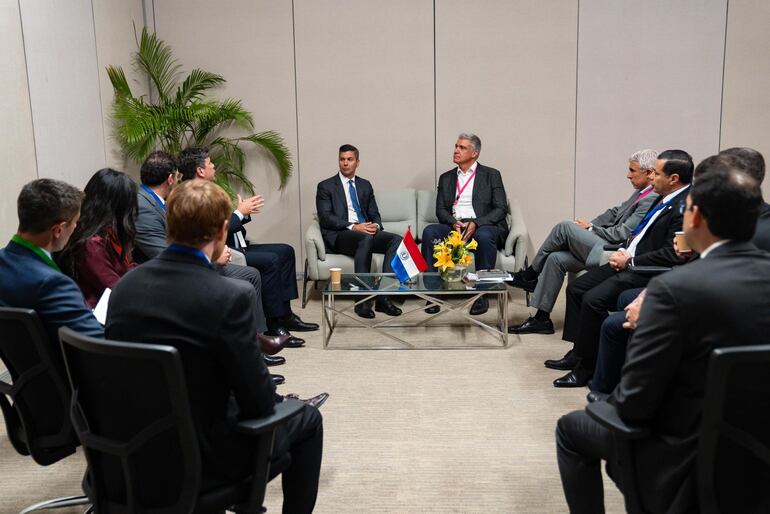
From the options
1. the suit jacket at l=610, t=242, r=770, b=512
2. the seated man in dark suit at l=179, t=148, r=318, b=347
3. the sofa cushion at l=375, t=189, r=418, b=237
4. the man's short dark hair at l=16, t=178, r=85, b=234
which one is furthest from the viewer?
the sofa cushion at l=375, t=189, r=418, b=237

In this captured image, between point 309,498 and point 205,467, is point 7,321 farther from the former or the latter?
point 309,498

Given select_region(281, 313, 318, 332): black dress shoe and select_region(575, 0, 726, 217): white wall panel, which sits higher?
select_region(575, 0, 726, 217): white wall panel

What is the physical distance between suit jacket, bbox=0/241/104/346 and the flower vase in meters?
3.08

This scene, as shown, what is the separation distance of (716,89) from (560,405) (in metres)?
4.65

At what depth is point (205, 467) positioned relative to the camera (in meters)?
2.04

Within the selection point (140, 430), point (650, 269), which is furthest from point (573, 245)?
point (140, 430)

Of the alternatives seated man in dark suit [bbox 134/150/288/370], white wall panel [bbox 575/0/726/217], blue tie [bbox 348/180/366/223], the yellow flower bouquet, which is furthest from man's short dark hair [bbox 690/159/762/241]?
white wall panel [bbox 575/0/726/217]

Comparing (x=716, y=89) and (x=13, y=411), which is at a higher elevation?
(x=716, y=89)

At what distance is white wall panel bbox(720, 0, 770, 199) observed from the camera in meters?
7.05

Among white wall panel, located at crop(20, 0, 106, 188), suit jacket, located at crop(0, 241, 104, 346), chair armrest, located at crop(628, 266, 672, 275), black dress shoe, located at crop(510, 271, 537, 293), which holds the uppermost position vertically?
white wall panel, located at crop(20, 0, 106, 188)

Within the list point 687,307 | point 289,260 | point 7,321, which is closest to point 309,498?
point 7,321

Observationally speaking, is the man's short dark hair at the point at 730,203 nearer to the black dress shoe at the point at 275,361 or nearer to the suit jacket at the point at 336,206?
the black dress shoe at the point at 275,361

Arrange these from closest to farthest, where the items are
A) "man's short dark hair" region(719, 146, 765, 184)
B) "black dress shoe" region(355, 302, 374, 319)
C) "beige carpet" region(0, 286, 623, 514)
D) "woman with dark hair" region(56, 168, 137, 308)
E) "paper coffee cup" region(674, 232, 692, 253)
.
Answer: "beige carpet" region(0, 286, 623, 514) < "woman with dark hair" region(56, 168, 137, 308) < "man's short dark hair" region(719, 146, 765, 184) < "paper coffee cup" region(674, 232, 692, 253) < "black dress shoe" region(355, 302, 374, 319)

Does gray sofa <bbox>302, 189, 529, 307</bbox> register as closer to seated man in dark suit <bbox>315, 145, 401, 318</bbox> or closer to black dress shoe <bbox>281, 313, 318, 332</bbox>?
seated man in dark suit <bbox>315, 145, 401, 318</bbox>
